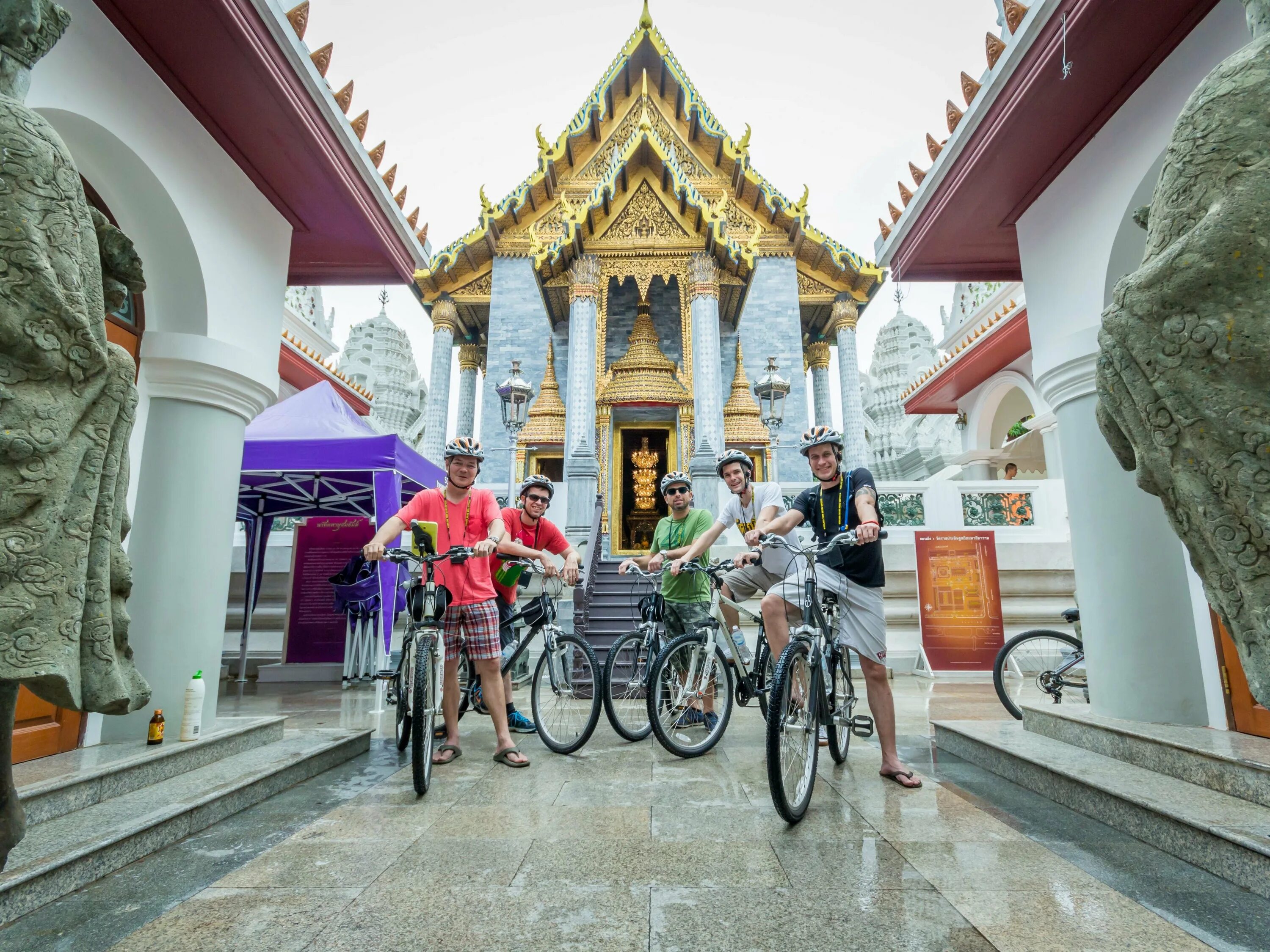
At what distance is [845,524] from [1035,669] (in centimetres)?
507

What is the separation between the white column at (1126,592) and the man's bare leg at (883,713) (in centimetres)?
149

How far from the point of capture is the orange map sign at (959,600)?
802cm

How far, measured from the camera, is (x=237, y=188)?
13.6 feet

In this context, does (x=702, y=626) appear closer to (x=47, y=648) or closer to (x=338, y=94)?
(x=47, y=648)

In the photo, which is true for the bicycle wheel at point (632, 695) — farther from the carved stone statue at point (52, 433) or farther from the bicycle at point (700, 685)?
the carved stone statue at point (52, 433)

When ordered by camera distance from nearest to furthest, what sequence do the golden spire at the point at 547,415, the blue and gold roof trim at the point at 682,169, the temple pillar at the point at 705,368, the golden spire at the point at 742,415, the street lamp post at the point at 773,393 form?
1. the street lamp post at the point at 773,393
2. the temple pillar at the point at 705,368
3. the golden spire at the point at 547,415
4. the golden spire at the point at 742,415
5. the blue and gold roof trim at the point at 682,169

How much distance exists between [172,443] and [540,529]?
7.56 ft

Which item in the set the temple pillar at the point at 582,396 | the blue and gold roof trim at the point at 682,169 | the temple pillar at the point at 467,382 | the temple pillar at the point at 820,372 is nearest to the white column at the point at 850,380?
the blue and gold roof trim at the point at 682,169

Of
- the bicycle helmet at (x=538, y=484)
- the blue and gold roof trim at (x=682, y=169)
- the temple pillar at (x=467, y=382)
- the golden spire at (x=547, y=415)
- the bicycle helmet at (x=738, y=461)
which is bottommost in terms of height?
the bicycle helmet at (x=538, y=484)

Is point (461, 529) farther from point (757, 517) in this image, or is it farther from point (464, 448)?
point (757, 517)

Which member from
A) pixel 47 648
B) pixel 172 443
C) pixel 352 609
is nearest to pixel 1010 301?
pixel 352 609

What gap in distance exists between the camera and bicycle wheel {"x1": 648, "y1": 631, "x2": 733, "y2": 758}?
12.3 ft

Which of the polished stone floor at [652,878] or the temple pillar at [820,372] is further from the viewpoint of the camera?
the temple pillar at [820,372]

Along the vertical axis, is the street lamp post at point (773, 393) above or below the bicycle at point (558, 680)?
above
